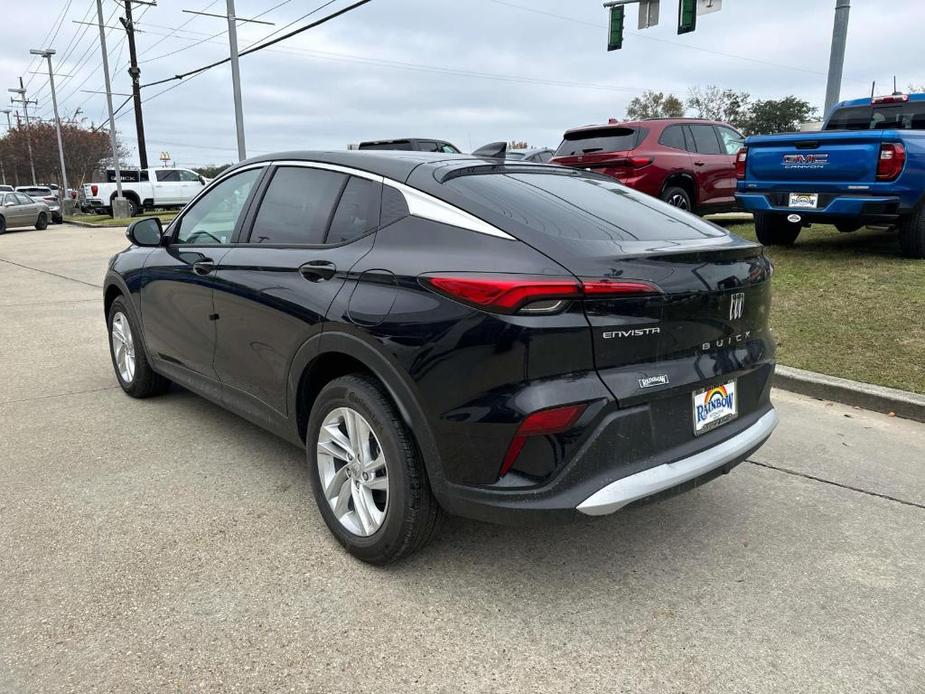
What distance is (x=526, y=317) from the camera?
2.31m

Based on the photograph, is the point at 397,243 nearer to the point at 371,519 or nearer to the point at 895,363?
the point at 371,519

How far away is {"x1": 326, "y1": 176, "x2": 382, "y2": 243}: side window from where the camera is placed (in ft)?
9.65

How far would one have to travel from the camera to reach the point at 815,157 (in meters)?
7.60

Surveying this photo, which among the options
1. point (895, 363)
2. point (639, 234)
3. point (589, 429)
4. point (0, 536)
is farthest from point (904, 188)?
point (0, 536)

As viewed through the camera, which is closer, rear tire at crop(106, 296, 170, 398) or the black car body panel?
the black car body panel

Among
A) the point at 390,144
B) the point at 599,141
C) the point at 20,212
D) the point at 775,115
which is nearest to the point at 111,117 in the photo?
the point at 20,212

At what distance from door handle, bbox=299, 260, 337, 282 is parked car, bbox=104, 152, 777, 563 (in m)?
0.01

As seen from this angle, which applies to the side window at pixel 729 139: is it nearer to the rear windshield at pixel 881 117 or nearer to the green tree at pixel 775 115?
the rear windshield at pixel 881 117

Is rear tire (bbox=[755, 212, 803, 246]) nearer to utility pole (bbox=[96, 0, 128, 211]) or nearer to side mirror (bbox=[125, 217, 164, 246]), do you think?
side mirror (bbox=[125, 217, 164, 246])

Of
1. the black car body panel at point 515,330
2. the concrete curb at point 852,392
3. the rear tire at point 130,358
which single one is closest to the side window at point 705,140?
the concrete curb at point 852,392

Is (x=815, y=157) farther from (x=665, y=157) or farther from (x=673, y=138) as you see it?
(x=673, y=138)

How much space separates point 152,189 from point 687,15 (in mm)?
22760

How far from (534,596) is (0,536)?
229 cm

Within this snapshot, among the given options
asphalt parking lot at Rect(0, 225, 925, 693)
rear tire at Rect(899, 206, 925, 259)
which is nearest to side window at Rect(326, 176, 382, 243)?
asphalt parking lot at Rect(0, 225, 925, 693)
